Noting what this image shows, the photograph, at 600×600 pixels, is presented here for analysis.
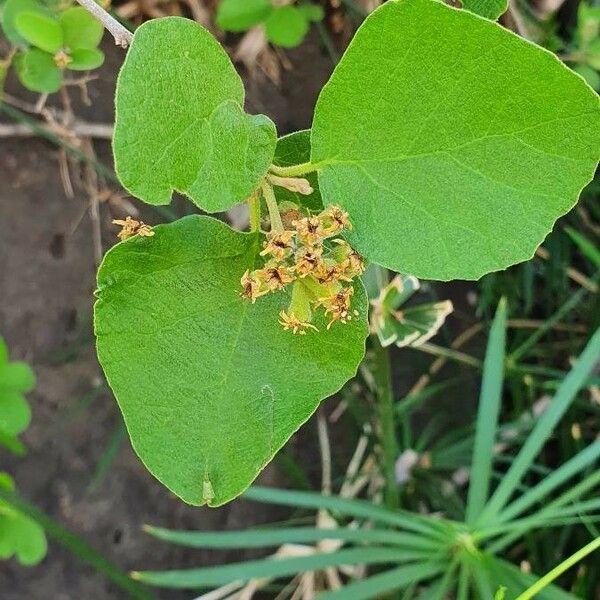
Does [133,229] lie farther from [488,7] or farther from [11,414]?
[11,414]

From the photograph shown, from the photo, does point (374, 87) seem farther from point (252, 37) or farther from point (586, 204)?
point (586, 204)

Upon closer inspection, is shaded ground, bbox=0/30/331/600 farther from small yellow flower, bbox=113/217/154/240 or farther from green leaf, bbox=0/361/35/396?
small yellow flower, bbox=113/217/154/240

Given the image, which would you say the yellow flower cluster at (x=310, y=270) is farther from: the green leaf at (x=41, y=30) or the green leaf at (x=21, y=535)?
the green leaf at (x=21, y=535)

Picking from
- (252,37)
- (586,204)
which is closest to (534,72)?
(252,37)

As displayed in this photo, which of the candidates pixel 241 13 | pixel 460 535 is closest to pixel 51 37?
pixel 241 13

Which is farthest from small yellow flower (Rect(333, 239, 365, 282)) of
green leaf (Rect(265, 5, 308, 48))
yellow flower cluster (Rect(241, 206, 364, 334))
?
green leaf (Rect(265, 5, 308, 48))

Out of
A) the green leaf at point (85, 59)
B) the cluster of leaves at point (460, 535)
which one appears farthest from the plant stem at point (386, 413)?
the green leaf at point (85, 59)
